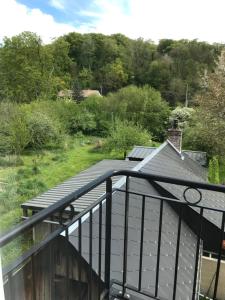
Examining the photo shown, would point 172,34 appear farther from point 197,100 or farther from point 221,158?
point 221,158

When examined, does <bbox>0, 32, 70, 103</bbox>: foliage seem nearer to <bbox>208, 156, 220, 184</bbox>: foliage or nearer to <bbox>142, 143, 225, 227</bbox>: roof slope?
<bbox>142, 143, 225, 227</bbox>: roof slope

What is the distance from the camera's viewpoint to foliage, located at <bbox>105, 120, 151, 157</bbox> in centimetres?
970

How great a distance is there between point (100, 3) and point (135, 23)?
0.49 m

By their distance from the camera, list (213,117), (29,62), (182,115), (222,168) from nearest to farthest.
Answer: (29,62) < (182,115) < (222,168) < (213,117)

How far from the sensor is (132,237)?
2865 millimetres

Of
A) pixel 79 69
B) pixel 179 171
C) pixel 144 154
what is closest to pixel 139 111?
pixel 144 154

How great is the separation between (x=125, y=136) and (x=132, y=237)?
7.49 metres

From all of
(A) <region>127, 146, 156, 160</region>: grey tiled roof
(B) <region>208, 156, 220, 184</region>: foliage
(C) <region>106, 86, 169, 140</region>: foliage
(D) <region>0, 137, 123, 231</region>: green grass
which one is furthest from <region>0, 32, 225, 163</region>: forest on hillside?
(B) <region>208, 156, 220, 184</region>: foliage

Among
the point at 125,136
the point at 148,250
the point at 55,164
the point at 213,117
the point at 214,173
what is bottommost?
the point at 214,173

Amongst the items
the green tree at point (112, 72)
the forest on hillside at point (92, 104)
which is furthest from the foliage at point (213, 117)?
the green tree at point (112, 72)

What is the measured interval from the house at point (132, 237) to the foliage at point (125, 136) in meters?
3.40

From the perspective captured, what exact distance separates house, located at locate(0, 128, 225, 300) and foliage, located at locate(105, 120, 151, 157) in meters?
3.40

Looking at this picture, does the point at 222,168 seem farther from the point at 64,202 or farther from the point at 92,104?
the point at 64,202

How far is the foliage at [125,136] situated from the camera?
9.70 meters
